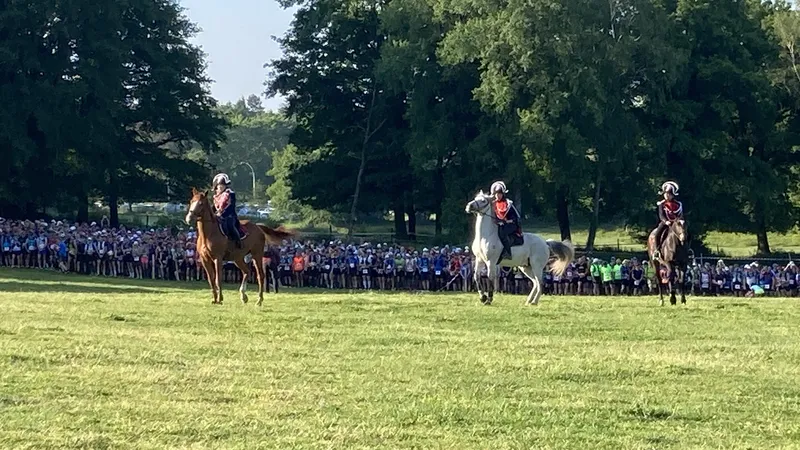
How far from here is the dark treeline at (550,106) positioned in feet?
173

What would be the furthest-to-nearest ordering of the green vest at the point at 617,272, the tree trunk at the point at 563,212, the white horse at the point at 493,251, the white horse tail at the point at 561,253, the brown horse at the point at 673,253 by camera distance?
the tree trunk at the point at 563,212 < the green vest at the point at 617,272 < the white horse tail at the point at 561,253 < the brown horse at the point at 673,253 < the white horse at the point at 493,251

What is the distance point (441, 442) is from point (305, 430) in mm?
1123

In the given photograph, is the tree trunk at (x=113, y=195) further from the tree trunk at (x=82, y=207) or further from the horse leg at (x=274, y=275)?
the horse leg at (x=274, y=275)

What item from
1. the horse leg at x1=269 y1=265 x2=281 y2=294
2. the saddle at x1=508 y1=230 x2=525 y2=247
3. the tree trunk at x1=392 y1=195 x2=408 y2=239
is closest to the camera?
the saddle at x1=508 y1=230 x2=525 y2=247

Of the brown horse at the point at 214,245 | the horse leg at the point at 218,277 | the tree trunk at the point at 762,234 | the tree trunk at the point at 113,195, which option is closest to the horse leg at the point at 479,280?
the brown horse at the point at 214,245

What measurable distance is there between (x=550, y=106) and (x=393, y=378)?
40872 mm

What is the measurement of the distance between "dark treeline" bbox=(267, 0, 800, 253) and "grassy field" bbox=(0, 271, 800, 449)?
3402 centimetres

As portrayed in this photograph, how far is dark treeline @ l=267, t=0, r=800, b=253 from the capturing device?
52.7m

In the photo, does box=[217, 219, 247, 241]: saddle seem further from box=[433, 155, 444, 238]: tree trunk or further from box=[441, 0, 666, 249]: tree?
box=[433, 155, 444, 238]: tree trunk

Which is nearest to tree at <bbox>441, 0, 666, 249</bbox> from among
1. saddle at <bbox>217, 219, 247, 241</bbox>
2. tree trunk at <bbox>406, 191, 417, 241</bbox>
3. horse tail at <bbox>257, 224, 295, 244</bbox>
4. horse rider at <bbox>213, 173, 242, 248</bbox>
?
tree trunk at <bbox>406, 191, 417, 241</bbox>

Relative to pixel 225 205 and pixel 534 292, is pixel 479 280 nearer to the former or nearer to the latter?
pixel 534 292

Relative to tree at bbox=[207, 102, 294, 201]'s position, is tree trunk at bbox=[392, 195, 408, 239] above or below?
below

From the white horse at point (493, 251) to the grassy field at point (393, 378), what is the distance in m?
2.63

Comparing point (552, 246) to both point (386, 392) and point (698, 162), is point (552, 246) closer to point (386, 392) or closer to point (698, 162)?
point (386, 392)
